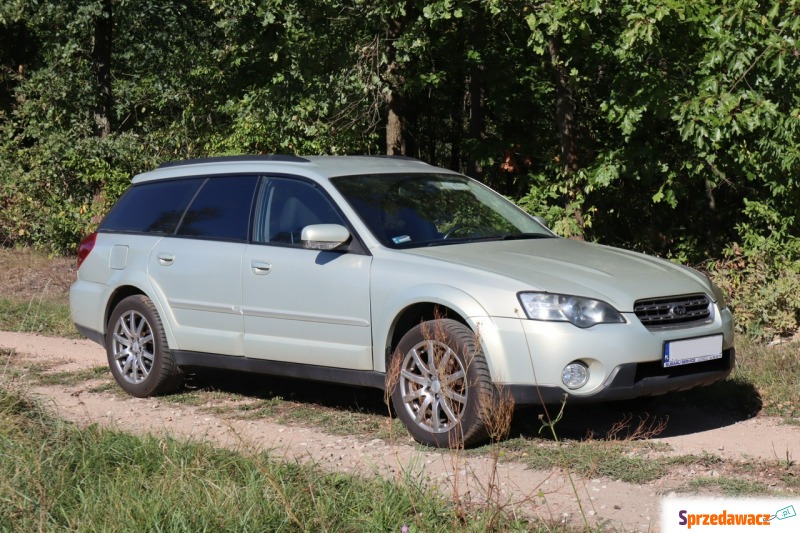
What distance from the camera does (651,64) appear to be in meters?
11.3

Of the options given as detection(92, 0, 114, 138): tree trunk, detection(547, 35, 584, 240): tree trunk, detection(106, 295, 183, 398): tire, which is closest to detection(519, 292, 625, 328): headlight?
detection(106, 295, 183, 398): tire

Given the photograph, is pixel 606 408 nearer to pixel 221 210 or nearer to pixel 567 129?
pixel 221 210

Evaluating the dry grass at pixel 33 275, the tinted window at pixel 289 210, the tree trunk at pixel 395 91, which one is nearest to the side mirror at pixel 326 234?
the tinted window at pixel 289 210

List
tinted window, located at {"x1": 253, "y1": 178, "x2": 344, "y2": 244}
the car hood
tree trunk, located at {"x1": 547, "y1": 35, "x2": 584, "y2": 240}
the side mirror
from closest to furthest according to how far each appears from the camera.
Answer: the car hood < the side mirror < tinted window, located at {"x1": 253, "y1": 178, "x2": 344, "y2": 244} < tree trunk, located at {"x1": 547, "y1": 35, "x2": 584, "y2": 240}

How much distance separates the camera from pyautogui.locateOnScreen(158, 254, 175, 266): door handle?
833 centimetres

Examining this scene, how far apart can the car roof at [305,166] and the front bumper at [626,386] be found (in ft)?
7.00

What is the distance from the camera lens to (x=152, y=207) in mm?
8867

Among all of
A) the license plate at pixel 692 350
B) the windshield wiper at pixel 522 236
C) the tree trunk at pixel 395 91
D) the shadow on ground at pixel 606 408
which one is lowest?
the shadow on ground at pixel 606 408

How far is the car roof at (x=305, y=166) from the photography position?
25.5 ft

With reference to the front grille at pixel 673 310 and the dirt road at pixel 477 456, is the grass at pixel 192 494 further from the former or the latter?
the front grille at pixel 673 310

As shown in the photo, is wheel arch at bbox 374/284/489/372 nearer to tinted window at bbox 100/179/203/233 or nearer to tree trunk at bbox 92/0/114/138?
tinted window at bbox 100/179/203/233

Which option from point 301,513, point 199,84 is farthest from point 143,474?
point 199,84

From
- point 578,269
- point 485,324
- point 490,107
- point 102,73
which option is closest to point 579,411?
point 578,269

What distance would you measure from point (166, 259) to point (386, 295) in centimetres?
219
